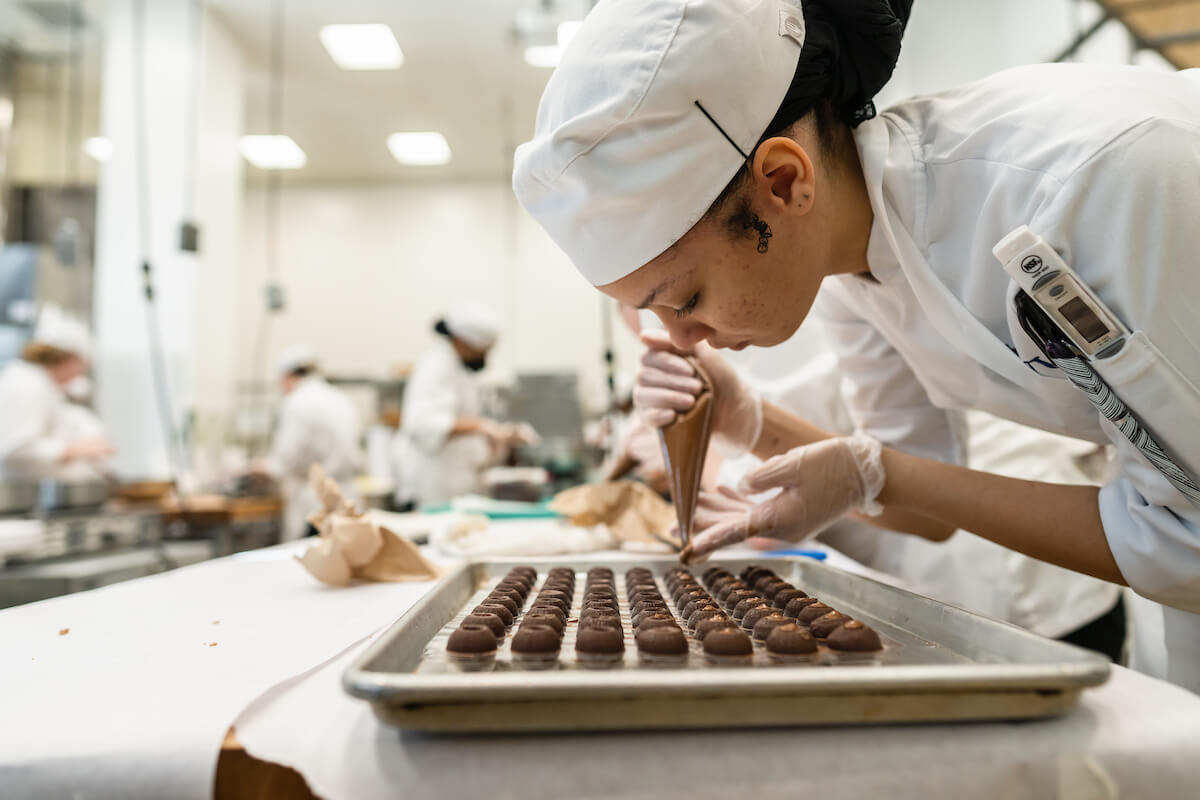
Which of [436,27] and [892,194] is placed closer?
[892,194]

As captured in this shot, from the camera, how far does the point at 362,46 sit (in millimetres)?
5355

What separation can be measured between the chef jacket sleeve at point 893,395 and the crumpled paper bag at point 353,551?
779 millimetres

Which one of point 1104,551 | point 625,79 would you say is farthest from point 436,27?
point 1104,551

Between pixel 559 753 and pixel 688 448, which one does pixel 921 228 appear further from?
pixel 559 753

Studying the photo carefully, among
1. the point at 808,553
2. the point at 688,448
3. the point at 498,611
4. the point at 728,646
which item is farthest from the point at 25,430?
the point at 728,646

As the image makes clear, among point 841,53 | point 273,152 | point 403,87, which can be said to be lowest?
point 841,53

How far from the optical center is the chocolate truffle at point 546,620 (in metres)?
0.64

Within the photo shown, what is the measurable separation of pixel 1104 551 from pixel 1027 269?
0.32m

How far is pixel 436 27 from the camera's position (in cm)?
518

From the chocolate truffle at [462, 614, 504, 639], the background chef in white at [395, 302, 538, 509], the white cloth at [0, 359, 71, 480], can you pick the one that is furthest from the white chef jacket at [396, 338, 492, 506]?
the chocolate truffle at [462, 614, 504, 639]

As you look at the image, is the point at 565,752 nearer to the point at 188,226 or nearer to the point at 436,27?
the point at 188,226

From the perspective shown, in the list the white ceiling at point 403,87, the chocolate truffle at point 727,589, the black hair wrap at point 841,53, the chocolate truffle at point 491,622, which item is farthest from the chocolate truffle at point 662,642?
the white ceiling at point 403,87

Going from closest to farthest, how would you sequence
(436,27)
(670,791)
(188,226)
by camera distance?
(670,791) → (188,226) → (436,27)

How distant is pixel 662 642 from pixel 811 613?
0.17m
